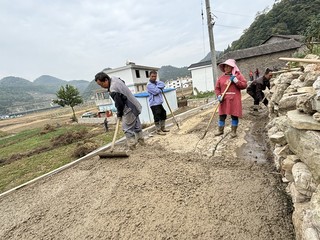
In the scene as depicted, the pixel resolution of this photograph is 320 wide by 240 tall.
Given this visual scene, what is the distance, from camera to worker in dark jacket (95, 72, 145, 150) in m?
4.00

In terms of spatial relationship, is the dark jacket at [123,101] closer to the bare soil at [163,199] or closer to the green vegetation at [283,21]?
the bare soil at [163,199]

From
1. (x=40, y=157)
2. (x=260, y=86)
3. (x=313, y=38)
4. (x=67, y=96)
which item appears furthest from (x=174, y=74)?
(x=260, y=86)

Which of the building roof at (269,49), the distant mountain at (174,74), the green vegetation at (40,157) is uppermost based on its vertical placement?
the distant mountain at (174,74)

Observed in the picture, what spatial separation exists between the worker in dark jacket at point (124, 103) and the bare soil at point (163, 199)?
666mm

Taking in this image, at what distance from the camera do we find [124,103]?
4.19 metres

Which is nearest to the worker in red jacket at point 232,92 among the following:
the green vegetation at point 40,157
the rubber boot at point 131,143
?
the rubber boot at point 131,143

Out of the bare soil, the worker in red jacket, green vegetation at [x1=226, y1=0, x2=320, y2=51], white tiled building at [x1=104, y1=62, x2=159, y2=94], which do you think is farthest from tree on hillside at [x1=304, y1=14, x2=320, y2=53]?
green vegetation at [x1=226, y1=0, x2=320, y2=51]

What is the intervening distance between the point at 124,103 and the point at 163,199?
2.29 metres

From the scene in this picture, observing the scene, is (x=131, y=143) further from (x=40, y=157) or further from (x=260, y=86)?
(x=40, y=157)

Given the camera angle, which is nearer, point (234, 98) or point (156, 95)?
point (234, 98)

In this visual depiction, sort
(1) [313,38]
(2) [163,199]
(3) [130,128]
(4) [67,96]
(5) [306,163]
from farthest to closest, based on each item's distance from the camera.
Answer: (4) [67,96], (1) [313,38], (3) [130,128], (2) [163,199], (5) [306,163]

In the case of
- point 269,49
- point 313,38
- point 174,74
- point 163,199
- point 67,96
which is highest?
point 174,74

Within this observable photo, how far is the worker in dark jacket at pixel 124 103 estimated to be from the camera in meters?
4.00

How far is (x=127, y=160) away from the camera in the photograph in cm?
368
